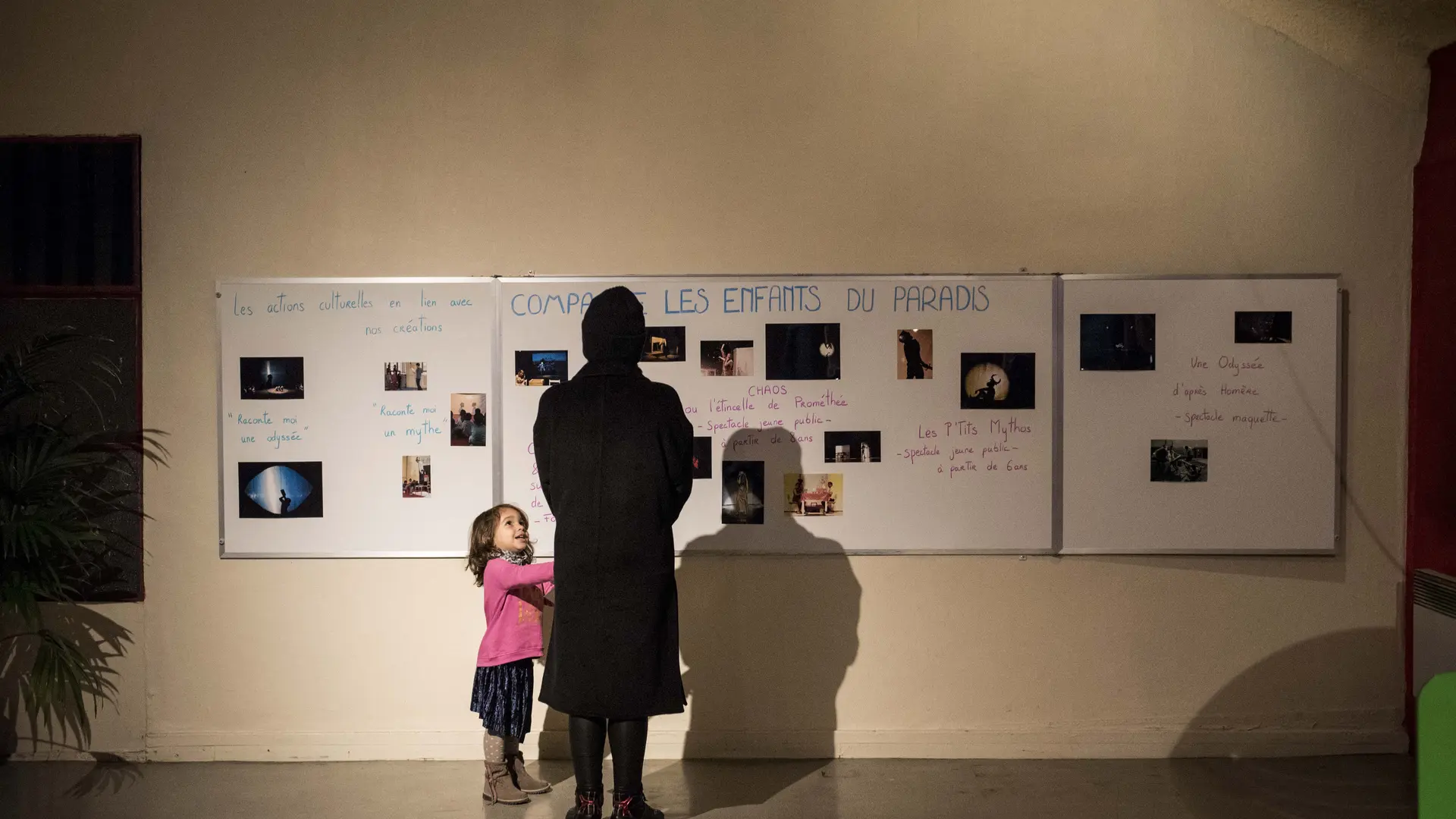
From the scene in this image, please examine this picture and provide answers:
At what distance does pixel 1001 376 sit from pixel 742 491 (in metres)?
0.98

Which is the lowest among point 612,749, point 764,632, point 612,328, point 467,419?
point 612,749

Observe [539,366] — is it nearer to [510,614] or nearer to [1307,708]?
[510,614]

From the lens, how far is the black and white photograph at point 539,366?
3.49 metres

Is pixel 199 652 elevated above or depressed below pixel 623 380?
below

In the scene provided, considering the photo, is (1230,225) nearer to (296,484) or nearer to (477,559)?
(477,559)

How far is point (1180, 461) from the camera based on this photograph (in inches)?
138

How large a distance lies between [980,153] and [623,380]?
1.64 m

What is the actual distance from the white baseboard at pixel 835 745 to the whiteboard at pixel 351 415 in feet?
2.15

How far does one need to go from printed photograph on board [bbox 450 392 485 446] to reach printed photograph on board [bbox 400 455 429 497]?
0.13 m

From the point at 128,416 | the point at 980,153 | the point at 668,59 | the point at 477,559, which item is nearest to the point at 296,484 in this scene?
the point at 128,416

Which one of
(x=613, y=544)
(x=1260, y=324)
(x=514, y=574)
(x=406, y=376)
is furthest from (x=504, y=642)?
(x=1260, y=324)

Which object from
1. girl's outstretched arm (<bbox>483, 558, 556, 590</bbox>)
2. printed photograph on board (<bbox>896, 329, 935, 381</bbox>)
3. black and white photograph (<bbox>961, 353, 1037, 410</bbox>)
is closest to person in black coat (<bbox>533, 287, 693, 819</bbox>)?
girl's outstretched arm (<bbox>483, 558, 556, 590</bbox>)

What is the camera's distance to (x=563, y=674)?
8.63 ft

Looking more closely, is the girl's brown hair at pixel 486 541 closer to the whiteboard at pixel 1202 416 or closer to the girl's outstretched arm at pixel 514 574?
the girl's outstretched arm at pixel 514 574
